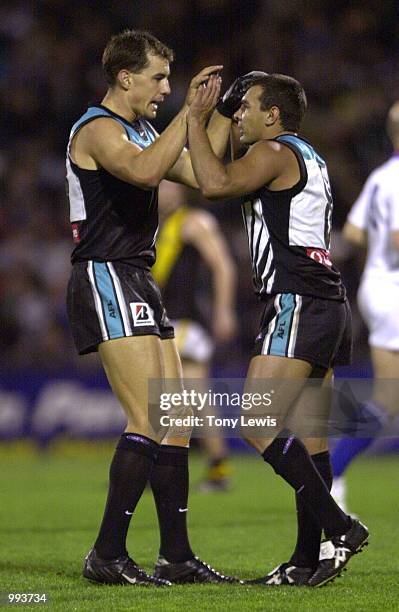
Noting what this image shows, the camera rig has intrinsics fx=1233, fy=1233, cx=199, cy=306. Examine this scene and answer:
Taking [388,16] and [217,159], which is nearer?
[217,159]

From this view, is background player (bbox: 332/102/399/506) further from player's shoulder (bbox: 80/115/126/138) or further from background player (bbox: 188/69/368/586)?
player's shoulder (bbox: 80/115/126/138)

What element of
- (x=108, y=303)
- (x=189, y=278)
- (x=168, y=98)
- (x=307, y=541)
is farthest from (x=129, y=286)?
(x=168, y=98)

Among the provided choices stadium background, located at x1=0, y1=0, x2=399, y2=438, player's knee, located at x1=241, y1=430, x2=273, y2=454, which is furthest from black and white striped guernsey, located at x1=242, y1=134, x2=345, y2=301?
stadium background, located at x1=0, y1=0, x2=399, y2=438

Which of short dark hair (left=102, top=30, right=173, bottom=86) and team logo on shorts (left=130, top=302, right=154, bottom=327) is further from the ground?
short dark hair (left=102, top=30, right=173, bottom=86)

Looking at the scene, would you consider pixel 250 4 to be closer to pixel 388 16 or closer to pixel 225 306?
pixel 388 16

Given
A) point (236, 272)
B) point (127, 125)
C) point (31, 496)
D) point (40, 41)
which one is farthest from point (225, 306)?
point (40, 41)

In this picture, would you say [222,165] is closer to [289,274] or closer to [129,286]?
[289,274]

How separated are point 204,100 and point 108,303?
3.03 ft

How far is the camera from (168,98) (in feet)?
47.0

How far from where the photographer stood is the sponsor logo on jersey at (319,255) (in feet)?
16.6

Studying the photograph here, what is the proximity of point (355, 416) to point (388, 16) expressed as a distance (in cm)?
911

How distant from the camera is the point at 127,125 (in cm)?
529

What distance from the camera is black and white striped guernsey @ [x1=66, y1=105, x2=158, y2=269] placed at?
5.20 meters

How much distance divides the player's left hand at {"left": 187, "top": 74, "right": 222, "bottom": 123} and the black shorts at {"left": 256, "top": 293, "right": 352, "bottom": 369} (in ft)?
2.62
